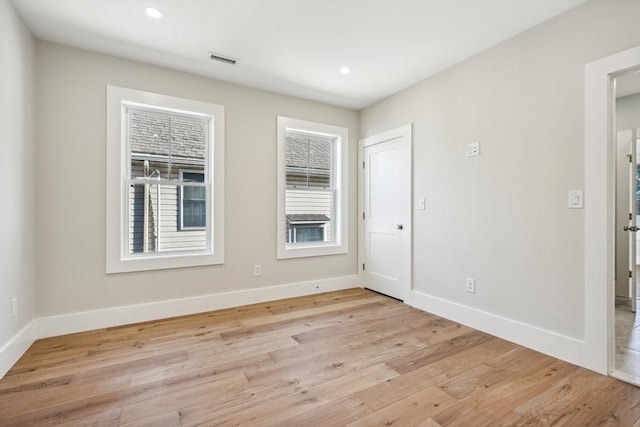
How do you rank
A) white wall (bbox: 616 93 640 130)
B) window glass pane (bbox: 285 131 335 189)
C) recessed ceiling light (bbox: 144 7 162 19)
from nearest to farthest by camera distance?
recessed ceiling light (bbox: 144 7 162 19) < white wall (bbox: 616 93 640 130) < window glass pane (bbox: 285 131 335 189)

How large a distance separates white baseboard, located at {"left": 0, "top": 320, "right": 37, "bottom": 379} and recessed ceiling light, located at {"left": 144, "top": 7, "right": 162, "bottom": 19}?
2.66m

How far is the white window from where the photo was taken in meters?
3.91

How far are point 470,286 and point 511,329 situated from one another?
50 cm

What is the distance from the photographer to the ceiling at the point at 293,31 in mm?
2266

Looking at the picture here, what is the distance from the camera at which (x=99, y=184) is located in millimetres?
2887

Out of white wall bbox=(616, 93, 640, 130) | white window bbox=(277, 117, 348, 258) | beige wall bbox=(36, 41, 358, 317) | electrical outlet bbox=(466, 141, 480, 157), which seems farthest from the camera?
white window bbox=(277, 117, 348, 258)

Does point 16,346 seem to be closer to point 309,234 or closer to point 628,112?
point 309,234

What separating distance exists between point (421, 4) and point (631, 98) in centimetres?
347

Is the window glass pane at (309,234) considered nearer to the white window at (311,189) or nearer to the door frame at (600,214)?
the white window at (311,189)

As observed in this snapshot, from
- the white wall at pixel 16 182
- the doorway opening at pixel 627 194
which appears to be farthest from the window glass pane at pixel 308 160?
the doorway opening at pixel 627 194

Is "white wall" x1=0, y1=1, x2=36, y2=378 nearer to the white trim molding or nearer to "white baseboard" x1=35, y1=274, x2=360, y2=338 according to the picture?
the white trim molding

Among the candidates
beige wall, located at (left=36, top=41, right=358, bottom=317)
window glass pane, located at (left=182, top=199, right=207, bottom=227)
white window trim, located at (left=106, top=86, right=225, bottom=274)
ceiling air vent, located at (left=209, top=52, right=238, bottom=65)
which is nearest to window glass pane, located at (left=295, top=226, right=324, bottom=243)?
beige wall, located at (left=36, top=41, right=358, bottom=317)

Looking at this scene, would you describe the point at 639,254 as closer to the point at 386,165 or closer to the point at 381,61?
the point at 386,165

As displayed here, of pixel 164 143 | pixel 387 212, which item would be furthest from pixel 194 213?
pixel 387 212
